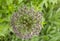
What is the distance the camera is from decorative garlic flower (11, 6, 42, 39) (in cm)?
152

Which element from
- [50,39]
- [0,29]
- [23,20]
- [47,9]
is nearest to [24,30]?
[23,20]

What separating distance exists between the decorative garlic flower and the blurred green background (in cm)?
17

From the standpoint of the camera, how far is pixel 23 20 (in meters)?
1.53

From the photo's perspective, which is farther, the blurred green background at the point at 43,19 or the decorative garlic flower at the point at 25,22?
the blurred green background at the point at 43,19

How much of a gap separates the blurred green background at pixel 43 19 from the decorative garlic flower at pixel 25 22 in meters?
0.17

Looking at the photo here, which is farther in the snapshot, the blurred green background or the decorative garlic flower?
the blurred green background

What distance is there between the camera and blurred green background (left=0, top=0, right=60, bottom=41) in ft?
5.69

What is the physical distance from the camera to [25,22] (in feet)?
5.00

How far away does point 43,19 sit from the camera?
1913mm

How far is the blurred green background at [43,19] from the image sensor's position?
5.69 feet

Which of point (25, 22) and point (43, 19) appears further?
point (43, 19)

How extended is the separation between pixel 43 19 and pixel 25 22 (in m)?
0.42

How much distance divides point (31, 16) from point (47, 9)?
30.1 inches

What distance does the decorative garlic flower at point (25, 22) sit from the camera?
1.52m
